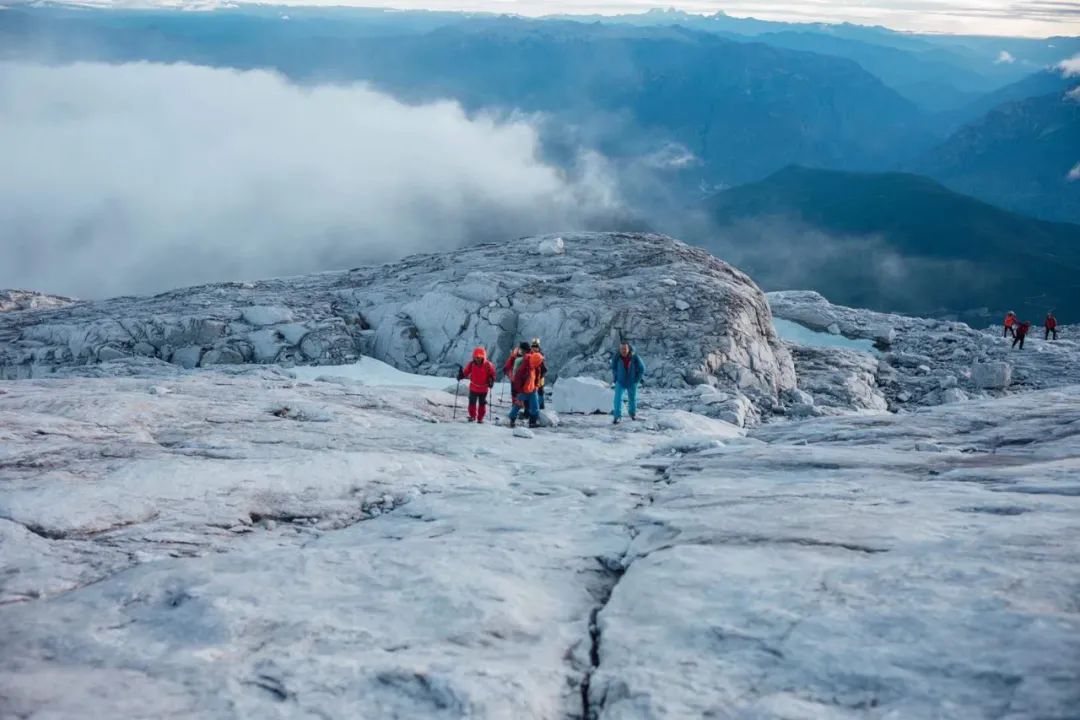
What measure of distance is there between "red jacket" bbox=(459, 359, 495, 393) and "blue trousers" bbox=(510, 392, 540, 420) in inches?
26.4

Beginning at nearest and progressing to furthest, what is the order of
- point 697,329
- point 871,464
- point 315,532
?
point 315,532, point 871,464, point 697,329

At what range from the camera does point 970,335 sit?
3353 centimetres

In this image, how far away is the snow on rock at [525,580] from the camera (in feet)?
16.5

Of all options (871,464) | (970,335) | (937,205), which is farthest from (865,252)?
(871,464)

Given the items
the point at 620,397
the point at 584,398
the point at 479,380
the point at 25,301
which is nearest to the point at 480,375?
the point at 479,380

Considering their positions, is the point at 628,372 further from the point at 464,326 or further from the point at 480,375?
the point at 464,326

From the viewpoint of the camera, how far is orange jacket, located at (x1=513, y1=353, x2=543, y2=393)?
50.0 ft

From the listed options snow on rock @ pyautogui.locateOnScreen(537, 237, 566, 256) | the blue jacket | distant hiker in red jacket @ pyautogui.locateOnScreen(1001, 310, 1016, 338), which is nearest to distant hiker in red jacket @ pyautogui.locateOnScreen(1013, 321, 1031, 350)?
distant hiker in red jacket @ pyautogui.locateOnScreen(1001, 310, 1016, 338)

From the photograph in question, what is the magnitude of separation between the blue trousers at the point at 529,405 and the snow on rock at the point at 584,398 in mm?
2102

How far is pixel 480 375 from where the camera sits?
50.2 feet

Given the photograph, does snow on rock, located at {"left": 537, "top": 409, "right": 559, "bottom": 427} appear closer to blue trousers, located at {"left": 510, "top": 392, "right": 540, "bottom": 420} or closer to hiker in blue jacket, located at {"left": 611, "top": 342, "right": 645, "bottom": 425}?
blue trousers, located at {"left": 510, "top": 392, "right": 540, "bottom": 420}

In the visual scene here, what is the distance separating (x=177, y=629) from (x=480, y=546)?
2.78 meters

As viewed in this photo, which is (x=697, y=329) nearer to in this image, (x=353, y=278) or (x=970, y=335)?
(x=353, y=278)

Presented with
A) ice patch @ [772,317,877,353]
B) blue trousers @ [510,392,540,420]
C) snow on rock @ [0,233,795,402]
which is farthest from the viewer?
ice patch @ [772,317,877,353]
